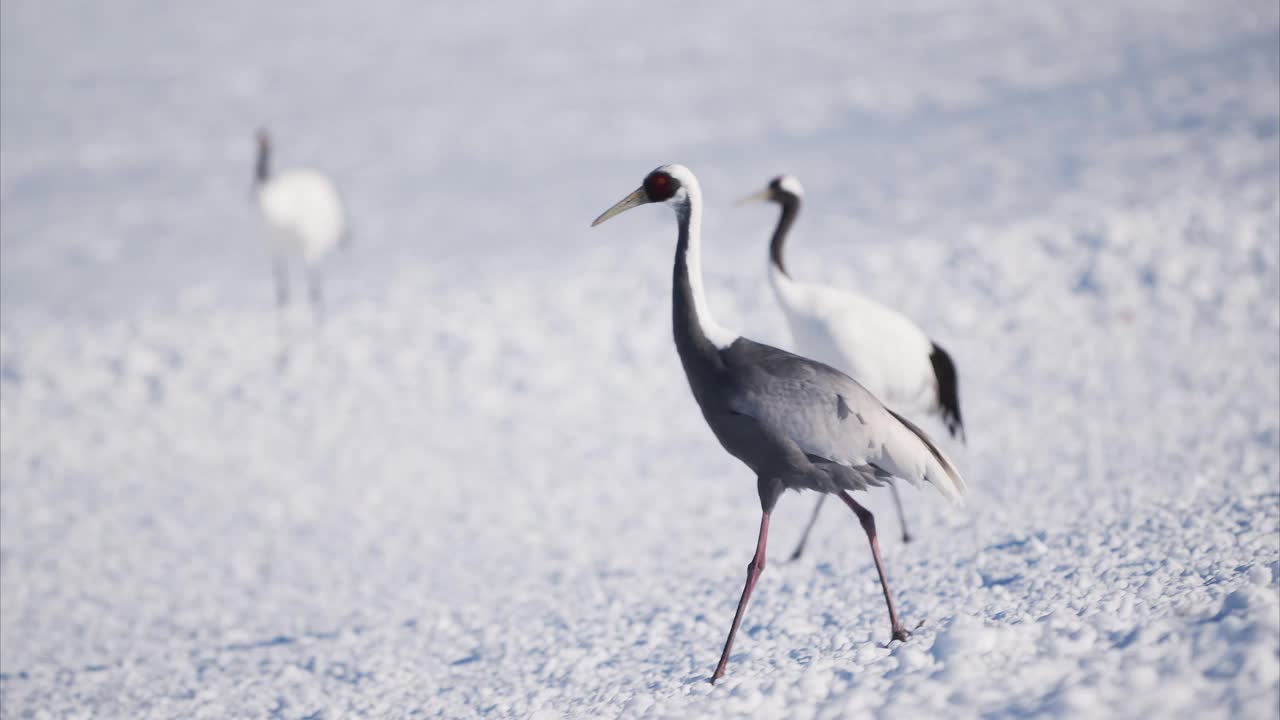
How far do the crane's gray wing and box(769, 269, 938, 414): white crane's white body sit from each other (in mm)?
1624

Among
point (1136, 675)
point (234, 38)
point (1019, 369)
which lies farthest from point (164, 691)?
point (234, 38)

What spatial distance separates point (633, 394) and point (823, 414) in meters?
4.88

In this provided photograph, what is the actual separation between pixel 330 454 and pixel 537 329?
2197mm

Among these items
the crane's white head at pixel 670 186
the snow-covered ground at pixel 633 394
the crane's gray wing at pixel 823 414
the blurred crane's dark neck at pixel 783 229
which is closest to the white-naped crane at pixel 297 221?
the snow-covered ground at pixel 633 394

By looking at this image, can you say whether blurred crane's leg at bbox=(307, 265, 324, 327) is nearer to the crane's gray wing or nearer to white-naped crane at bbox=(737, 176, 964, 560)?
white-naped crane at bbox=(737, 176, 964, 560)

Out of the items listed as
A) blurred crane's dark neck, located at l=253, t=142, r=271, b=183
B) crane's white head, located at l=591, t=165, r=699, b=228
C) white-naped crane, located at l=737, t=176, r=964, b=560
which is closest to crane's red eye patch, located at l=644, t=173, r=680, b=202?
crane's white head, located at l=591, t=165, r=699, b=228

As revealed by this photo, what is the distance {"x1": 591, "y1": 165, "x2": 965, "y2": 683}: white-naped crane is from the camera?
3.99 metres

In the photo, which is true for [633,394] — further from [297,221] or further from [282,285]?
[297,221]

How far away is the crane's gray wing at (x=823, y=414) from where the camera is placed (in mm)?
3982

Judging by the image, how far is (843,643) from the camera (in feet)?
14.4

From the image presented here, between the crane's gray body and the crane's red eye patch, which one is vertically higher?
the crane's red eye patch

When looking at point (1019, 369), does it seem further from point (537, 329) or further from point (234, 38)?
point (234, 38)

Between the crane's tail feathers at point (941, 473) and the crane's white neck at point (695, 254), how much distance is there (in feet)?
2.31

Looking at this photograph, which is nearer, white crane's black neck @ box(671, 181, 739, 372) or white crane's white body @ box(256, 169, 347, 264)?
white crane's black neck @ box(671, 181, 739, 372)
